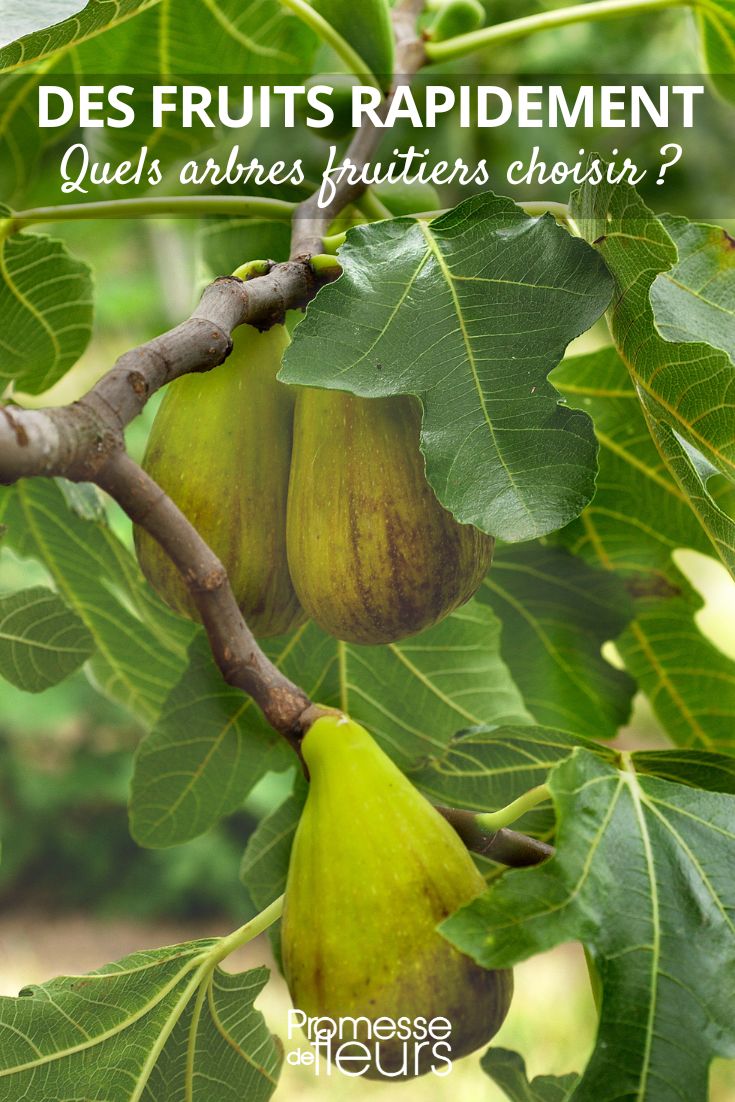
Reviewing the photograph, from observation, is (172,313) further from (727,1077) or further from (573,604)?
(727,1077)

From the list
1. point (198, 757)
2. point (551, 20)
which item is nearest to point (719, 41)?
point (551, 20)

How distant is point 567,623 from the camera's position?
2.36 ft

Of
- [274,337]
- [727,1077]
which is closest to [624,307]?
[274,337]

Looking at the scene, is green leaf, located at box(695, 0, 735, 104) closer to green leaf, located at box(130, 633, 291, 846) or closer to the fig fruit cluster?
the fig fruit cluster

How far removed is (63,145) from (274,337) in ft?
1.13

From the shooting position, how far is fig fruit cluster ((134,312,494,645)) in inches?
19.2

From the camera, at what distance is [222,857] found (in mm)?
1052

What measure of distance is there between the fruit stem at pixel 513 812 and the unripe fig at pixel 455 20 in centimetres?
49

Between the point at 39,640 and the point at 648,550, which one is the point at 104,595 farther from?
the point at 648,550

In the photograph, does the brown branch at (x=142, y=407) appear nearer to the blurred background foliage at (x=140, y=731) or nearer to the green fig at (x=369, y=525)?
the green fig at (x=369, y=525)

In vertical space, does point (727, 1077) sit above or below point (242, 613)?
below

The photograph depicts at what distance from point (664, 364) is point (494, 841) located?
0.23 metres

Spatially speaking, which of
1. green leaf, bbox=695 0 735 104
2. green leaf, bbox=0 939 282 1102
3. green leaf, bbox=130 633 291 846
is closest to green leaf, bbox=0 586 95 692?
green leaf, bbox=130 633 291 846

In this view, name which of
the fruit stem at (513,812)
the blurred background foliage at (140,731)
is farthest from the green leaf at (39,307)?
the fruit stem at (513,812)
